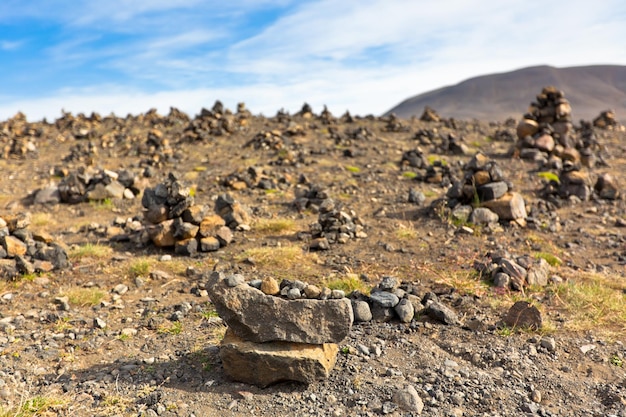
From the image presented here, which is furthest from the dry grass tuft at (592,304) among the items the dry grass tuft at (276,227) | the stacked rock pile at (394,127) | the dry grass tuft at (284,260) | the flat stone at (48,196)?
the stacked rock pile at (394,127)

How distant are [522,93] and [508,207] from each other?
122 m

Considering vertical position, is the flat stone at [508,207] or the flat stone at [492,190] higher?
the flat stone at [492,190]

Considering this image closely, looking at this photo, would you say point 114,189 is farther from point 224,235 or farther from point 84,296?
point 84,296

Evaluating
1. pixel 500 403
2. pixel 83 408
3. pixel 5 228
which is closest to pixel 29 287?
pixel 5 228

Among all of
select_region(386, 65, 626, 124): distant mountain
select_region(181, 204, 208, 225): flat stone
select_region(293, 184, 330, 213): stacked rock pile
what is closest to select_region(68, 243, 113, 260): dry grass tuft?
select_region(181, 204, 208, 225): flat stone

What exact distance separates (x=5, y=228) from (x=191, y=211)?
3750 millimetres

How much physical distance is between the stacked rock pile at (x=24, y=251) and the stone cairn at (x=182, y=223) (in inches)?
79.5

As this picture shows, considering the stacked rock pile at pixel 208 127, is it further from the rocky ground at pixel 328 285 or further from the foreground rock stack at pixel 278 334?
the foreground rock stack at pixel 278 334

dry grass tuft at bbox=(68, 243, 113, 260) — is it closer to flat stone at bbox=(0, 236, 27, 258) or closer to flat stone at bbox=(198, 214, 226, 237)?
flat stone at bbox=(0, 236, 27, 258)

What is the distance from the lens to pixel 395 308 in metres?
6.88

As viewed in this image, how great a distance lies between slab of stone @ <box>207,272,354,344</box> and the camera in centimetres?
521

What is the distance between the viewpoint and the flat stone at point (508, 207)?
12.0m

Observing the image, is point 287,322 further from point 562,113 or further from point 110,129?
point 110,129

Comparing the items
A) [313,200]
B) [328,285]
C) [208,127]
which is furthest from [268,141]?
[328,285]
